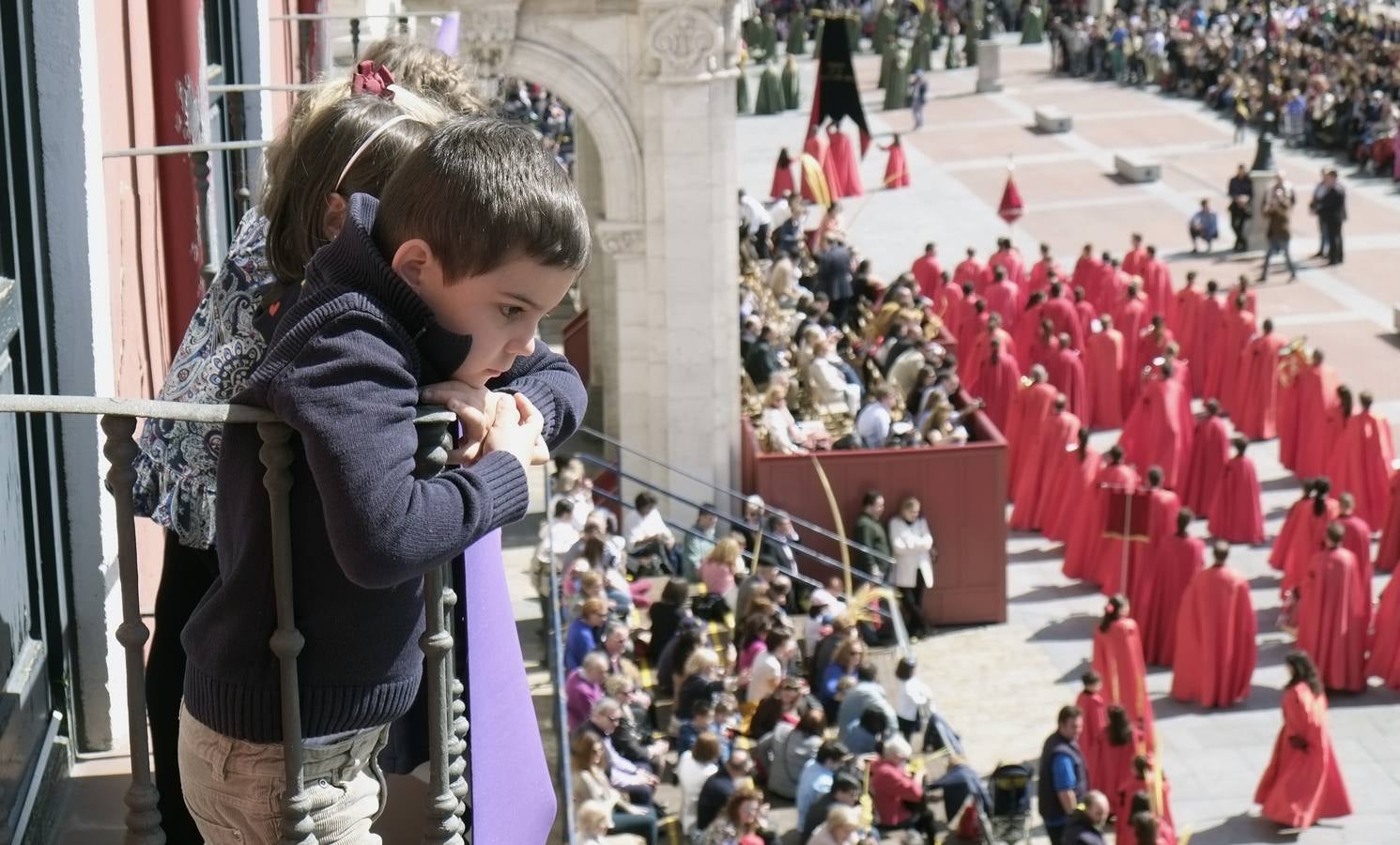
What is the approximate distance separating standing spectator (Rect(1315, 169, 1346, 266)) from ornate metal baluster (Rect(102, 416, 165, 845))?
28197mm

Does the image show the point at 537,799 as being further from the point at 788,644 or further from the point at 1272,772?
the point at 1272,772

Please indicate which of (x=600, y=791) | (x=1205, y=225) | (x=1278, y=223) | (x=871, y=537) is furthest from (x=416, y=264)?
(x=1205, y=225)

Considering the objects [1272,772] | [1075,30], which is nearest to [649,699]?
[1272,772]

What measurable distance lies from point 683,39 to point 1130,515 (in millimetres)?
5205

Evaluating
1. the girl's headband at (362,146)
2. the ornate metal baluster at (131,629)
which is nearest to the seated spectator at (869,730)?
the girl's headband at (362,146)

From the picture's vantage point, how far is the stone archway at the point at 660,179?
16.5 meters

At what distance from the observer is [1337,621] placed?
1602 cm

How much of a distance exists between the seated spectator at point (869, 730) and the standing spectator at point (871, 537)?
4251mm

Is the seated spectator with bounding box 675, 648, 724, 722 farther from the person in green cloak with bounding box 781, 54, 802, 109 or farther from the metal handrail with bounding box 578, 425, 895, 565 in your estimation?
the person in green cloak with bounding box 781, 54, 802, 109

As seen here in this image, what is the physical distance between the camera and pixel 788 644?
13258mm

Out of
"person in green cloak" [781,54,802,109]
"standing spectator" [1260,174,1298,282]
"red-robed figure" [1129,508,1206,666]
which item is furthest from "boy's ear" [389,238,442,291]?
"person in green cloak" [781,54,802,109]

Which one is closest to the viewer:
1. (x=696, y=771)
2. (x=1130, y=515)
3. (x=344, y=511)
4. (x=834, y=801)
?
(x=344, y=511)

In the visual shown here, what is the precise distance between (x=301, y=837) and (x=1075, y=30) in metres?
44.0

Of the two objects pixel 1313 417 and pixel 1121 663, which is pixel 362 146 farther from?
pixel 1313 417
